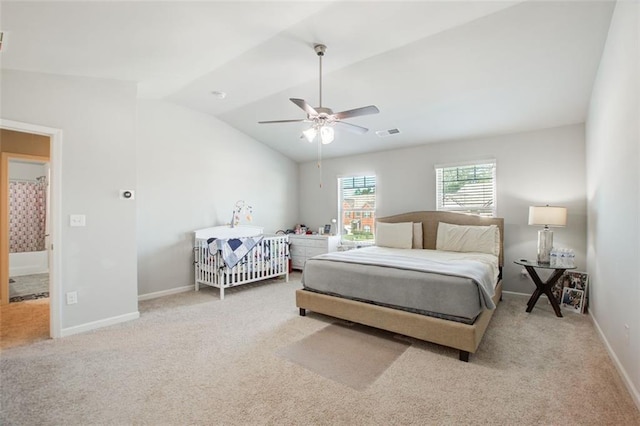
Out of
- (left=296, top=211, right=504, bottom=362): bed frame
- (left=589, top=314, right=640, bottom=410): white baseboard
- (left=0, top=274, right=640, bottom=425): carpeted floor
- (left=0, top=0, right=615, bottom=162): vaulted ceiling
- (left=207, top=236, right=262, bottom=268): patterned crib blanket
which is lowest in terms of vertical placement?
(left=0, top=274, right=640, bottom=425): carpeted floor

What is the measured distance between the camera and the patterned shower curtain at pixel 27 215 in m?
5.85

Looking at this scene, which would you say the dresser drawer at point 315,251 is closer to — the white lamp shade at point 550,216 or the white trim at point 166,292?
the white trim at point 166,292

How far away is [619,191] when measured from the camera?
2320 millimetres

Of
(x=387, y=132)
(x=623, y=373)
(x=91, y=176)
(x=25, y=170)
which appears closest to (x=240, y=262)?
(x=91, y=176)

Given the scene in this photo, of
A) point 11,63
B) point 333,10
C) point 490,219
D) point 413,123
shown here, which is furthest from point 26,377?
point 490,219

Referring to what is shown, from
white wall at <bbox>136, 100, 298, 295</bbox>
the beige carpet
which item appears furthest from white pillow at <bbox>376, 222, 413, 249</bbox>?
white wall at <bbox>136, 100, 298, 295</bbox>

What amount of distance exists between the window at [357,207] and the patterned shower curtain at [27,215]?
6105 mm

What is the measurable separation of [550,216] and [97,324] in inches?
213

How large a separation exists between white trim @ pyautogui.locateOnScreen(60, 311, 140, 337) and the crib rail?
1.13m

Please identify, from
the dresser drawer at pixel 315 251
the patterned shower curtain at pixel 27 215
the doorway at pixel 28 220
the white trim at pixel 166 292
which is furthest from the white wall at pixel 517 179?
the patterned shower curtain at pixel 27 215

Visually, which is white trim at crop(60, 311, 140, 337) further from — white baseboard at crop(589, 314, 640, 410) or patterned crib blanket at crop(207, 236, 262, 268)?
white baseboard at crop(589, 314, 640, 410)

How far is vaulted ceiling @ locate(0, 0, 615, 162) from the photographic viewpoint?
236 centimetres

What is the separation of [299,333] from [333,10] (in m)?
2.97

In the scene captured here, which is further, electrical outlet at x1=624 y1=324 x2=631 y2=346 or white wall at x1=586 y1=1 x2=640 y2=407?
electrical outlet at x1=624 y1=324 x2=631 y2=346
